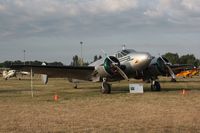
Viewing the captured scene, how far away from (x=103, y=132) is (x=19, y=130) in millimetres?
2332

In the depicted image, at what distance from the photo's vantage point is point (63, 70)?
27.3 metres

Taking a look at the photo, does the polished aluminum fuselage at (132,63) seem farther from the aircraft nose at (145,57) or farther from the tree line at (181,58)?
the tree line at (181,58)

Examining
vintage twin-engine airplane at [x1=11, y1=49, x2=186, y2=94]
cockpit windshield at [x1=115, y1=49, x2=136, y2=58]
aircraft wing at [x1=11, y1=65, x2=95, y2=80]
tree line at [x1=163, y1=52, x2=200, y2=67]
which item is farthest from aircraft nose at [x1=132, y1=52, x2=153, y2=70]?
tree line at [x1=163, y1=52, x2=200, y2=67]

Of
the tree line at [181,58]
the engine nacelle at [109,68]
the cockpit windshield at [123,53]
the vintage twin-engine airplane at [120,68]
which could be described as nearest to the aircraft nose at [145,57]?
the vintage twin-engine airplane at [120,68]

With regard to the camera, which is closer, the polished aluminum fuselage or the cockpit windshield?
the polished aluminum fuselage

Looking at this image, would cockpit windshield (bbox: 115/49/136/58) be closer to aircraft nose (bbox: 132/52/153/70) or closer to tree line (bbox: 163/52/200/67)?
aircraft nose (bbox: 132/52/153/70)

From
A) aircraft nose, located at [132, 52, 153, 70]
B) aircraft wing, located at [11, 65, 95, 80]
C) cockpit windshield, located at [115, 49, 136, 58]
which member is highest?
cockpit windshield, located at [115, 49, 136, 58]

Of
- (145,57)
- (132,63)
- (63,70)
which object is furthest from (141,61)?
(63,70)

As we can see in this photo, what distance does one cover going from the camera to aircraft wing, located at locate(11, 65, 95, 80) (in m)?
25.5

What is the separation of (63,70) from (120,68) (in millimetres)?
4773

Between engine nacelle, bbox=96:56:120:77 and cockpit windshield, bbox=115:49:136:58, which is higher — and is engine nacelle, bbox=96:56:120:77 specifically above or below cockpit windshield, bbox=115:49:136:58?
below

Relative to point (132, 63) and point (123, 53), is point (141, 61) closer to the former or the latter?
point (132, 63)

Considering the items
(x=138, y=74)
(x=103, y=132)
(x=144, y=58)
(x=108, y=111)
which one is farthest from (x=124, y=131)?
(x=138, y=74)

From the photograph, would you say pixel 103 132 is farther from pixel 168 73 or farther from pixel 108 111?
pixel 168 73
